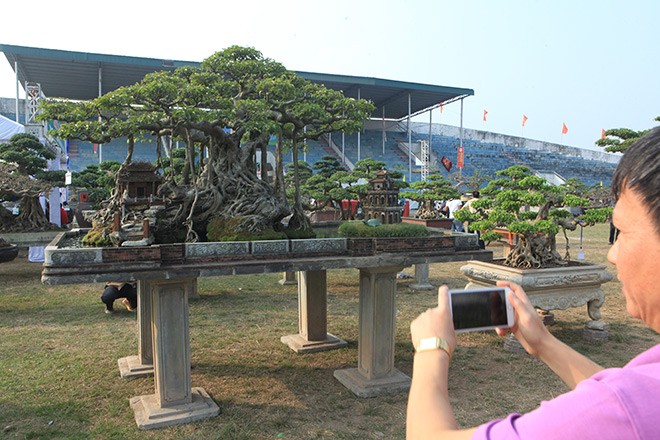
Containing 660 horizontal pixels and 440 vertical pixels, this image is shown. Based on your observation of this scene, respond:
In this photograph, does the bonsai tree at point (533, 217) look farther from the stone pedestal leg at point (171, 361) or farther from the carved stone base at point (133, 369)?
the carved stone base at point (133, 369)

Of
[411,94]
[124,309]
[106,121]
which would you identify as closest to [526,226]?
[106,121]

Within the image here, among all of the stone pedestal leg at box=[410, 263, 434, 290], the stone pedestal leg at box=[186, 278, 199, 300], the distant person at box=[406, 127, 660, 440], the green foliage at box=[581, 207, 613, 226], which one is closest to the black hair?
the distant person at box=[406, 127, 660, 440]

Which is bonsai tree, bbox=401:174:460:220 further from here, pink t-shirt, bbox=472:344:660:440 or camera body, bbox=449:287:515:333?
pink t-shirt, bbox=472:344:660:440

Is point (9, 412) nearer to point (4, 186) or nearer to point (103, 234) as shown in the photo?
point (103, 234)

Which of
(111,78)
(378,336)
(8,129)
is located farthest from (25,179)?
(111,78)

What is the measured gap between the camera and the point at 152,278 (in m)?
6.26

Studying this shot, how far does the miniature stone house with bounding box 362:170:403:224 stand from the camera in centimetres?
1113

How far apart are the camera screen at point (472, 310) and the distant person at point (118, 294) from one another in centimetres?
1155

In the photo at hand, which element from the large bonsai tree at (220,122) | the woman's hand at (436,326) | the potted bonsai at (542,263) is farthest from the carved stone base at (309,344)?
the woman's hand at (436,326)

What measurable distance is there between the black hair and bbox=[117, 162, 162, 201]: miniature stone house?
7.72 meters

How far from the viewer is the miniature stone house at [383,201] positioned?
11133 millimetres

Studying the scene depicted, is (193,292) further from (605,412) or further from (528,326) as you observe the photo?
(605,412)

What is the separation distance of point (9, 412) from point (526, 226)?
29.2ft

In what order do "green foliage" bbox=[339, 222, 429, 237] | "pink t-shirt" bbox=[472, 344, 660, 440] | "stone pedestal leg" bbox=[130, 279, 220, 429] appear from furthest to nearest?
"green foliage" bbox=[339, 222, 429, 237]
"stone pedestal leg" bbox=[130, 279, 220, 429]
"pink t-shirt" bbox=[472, 344, 660, 440]
